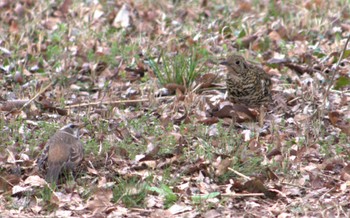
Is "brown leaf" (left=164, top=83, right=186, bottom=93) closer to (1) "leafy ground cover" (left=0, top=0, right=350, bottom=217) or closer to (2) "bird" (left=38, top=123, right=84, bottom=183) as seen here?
(1) "leafy ground cover" (left=0, top=0, right=350, bottom=217)

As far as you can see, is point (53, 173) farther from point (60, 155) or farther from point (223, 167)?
point (223, 167)

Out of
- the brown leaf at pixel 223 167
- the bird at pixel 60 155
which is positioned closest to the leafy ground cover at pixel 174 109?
the brown leaf at pixel 223 167

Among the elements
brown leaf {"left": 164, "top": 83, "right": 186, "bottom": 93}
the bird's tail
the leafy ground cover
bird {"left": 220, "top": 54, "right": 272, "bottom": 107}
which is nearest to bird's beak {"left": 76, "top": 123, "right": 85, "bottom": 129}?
the leafy ground cover

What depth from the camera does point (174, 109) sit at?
8.98 meters

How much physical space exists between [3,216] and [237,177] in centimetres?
205

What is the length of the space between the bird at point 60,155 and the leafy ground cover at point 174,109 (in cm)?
12

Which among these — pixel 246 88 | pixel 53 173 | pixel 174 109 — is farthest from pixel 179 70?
pixel 53 173

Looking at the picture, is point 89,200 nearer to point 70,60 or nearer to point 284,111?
point 284,111

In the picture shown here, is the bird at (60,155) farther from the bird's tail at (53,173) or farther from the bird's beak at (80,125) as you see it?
the bird's beak at (80,125)

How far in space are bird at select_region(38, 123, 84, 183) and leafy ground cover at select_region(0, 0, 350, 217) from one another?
0.12 meters

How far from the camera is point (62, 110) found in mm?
8984

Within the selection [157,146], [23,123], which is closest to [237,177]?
[157,146]

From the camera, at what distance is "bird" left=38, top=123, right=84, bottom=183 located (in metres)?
6.92

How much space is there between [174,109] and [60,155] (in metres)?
2.24
